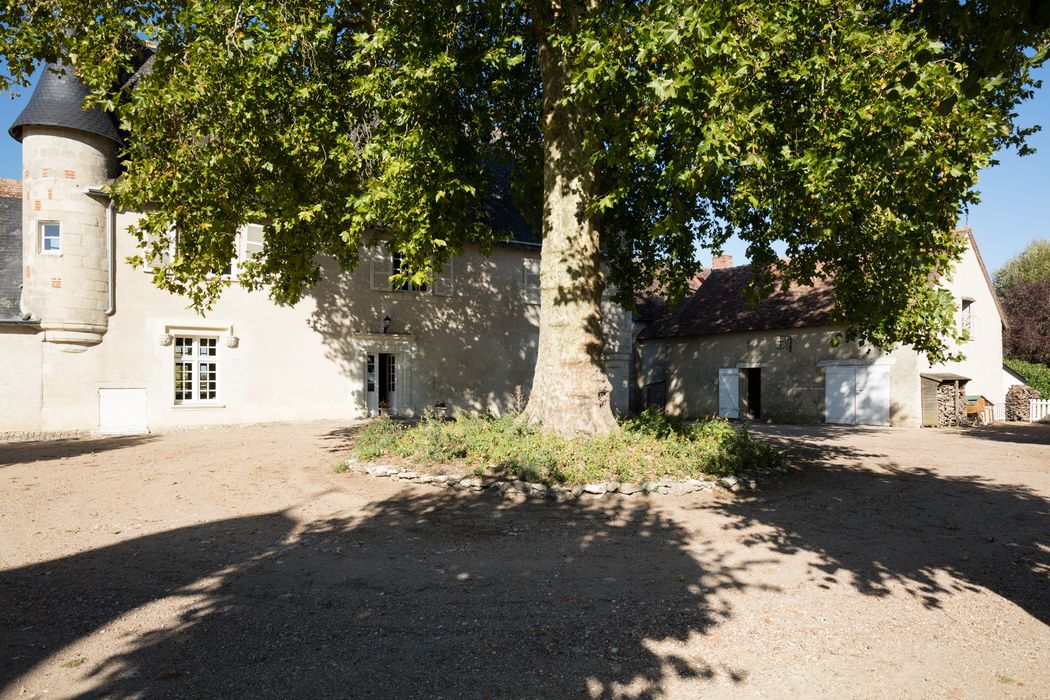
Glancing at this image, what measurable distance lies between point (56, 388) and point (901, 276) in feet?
55.5

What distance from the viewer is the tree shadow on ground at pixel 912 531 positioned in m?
4.91

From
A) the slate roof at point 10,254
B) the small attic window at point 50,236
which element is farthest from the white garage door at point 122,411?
the small attic window at point 50,236

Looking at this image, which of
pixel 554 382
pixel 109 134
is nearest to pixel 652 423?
pixel 554 382

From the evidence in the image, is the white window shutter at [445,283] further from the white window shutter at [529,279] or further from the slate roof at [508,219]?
the white window shutter at [529,279]

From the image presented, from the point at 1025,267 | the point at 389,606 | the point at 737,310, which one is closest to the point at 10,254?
the point at 389,606

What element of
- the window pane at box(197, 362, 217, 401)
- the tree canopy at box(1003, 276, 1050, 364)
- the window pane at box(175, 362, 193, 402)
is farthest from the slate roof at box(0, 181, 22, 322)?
the tree canopy at box(1003, 276, 1050, 364)

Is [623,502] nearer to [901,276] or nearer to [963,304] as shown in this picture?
[901,276]

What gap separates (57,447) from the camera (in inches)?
489

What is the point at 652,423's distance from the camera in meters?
10.9

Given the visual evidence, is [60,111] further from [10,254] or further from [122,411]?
[122,411]

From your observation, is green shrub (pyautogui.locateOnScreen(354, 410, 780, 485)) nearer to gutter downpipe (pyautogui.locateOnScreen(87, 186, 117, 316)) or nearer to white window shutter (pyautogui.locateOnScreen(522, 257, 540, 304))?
gutter downpipe (pyautogui.locateOnScreen(87, 186, 117, 316))

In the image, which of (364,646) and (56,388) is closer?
(364,646)

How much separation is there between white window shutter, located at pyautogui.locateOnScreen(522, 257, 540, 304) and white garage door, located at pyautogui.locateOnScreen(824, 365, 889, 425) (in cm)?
1009

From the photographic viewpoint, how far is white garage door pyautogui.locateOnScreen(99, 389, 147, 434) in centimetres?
1427
